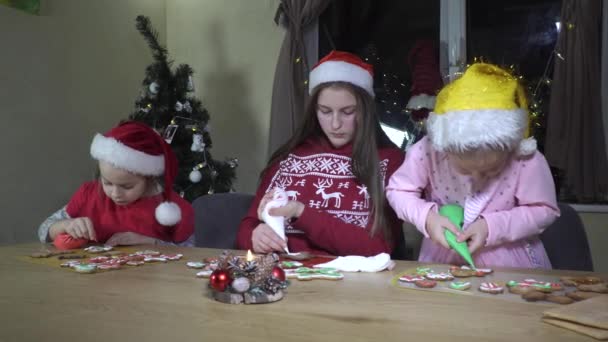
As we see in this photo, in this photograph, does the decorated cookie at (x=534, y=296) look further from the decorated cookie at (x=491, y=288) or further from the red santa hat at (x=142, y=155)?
the red santa hat at (x=142, y=155)

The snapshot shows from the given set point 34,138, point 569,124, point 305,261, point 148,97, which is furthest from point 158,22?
point 305,261

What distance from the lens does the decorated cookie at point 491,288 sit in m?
1.15

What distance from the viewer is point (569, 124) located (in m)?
3.42

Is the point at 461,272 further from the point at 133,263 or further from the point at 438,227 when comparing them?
the point at 133,263

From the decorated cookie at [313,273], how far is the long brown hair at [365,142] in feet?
1.72

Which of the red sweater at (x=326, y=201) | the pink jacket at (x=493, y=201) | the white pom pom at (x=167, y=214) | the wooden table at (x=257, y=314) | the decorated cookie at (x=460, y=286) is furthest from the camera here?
the white pom pom at (x=167, y=214)

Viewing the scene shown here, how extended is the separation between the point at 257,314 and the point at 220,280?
5.3 inches

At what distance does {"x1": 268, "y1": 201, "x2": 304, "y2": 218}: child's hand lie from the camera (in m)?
1.75

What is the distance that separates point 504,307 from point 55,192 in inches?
131

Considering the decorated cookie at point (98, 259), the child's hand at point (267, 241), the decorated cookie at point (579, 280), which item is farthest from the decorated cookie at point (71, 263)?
the decorated cookie at point (579, 280)

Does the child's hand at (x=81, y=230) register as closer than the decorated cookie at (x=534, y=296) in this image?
No

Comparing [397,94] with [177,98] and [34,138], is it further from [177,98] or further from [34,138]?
[34,138]

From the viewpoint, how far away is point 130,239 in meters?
2.02

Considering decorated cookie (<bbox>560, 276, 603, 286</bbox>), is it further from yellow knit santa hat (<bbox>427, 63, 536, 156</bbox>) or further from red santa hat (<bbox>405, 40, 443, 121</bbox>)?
red santa hat (<bbox>405, 40, 443, 121</bbox>)
